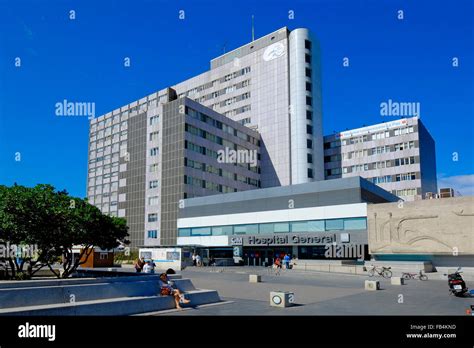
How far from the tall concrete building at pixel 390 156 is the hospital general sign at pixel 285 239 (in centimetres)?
3820

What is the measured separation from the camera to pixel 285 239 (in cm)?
5181

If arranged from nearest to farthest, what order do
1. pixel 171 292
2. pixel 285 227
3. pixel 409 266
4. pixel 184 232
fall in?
pixel 171 292 < pixel 409 266 < pixel 285 227 < pixel 184 232

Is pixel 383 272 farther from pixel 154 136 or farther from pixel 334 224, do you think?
pixel 154 136

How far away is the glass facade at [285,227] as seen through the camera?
152 ft

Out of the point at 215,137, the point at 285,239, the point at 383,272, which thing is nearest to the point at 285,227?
the point at 285,239

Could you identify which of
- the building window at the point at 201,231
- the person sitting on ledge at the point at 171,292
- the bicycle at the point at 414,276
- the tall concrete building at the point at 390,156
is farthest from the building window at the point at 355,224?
the tall concrete building at the point at 390,156

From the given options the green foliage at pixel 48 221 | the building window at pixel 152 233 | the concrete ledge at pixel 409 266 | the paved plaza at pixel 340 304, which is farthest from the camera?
the building window at pixel 152 233

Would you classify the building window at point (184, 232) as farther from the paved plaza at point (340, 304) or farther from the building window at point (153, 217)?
the paved plaza at point (340, 304)

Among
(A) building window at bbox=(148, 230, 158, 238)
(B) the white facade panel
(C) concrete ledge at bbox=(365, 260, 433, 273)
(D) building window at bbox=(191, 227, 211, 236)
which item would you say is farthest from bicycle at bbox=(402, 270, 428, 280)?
(A) building window at bbox=(148, 230, 158, 238)

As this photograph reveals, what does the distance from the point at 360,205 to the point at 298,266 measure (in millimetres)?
9634

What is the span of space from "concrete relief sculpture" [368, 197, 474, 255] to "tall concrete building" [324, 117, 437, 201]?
3998cm

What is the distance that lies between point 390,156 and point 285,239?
42.8m

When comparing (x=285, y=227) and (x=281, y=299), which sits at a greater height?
(x=285, y=227)
